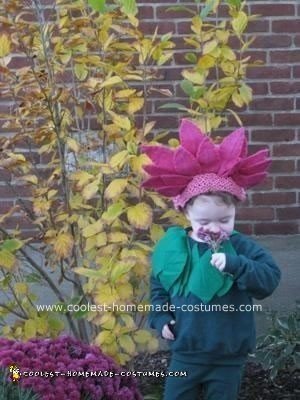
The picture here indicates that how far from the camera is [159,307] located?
9.30 feet

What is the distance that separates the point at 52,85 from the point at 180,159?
86cm

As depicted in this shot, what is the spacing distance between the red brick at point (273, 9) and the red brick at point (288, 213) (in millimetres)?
1038

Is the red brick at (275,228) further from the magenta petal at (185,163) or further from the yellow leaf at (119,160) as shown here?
the magenta petal at (185,163)

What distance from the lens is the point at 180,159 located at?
264 centimetres

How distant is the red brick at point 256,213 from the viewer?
438cm

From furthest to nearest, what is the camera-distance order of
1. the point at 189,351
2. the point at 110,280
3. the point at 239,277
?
1. the point at 110,280
2. the point at 189,351
3. the point at 239,277

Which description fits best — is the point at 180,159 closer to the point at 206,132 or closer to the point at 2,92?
the point at 206,132

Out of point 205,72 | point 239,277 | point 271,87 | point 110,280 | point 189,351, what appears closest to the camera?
point 239,277

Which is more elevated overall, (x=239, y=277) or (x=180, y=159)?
(x=180, y=159)

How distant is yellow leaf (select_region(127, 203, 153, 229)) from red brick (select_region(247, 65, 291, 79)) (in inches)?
57.5

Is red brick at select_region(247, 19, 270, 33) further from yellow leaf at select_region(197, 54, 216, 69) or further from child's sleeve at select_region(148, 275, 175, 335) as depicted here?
child's sleeve at select_region(148, 275, 175, 335)

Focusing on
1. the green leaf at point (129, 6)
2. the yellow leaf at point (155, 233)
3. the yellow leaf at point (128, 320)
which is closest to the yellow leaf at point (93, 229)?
the yellow leaf at point (155, 233)

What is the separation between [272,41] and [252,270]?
198cm

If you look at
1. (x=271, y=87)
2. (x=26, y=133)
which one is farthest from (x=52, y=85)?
(x=271, y=87)
